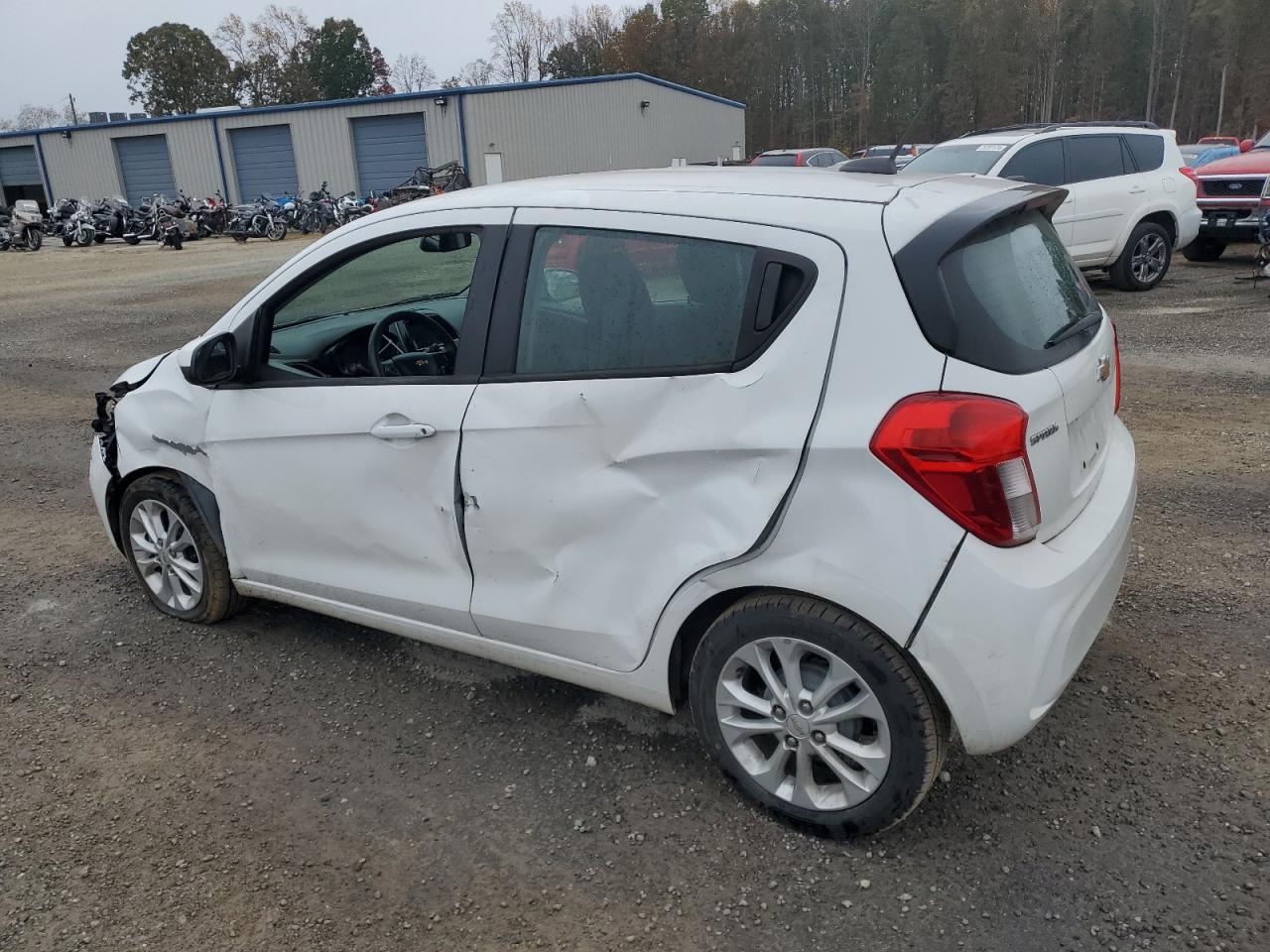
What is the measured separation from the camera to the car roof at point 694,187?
2553 millimetres

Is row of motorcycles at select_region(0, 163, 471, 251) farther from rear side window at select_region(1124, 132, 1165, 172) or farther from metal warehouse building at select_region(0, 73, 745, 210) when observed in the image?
rear side window at select_region(1124, 132, 1165, 172)

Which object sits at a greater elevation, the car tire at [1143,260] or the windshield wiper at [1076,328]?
the windshield wiper at [1076,328]

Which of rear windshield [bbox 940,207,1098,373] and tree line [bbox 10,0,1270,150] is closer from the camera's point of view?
rear windshield [bbox 940,207,1098,373]

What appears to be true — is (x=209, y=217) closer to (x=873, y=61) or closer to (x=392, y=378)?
(x=392, y=378)

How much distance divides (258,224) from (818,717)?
27708mm

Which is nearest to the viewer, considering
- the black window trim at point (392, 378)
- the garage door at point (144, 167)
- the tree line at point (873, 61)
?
the black window trim at point (392, 378)

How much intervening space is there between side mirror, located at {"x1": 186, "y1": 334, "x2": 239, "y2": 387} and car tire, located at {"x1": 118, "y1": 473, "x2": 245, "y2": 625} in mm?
596

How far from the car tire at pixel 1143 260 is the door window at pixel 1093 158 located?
0.77 m

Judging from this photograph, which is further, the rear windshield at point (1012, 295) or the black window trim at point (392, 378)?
the black window trim at point (392, 378)

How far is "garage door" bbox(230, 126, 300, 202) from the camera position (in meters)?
35.7

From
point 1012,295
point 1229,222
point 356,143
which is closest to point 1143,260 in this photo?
point 1229,222

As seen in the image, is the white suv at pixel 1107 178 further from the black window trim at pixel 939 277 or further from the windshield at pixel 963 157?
the black window trim at pixel 939 277

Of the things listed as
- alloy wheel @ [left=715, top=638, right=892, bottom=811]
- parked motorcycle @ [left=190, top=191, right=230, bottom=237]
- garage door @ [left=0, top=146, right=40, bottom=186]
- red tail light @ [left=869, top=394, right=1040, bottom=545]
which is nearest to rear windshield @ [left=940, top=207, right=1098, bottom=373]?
red tail light @ [left=869, top=394, right=1040, bottom=545]

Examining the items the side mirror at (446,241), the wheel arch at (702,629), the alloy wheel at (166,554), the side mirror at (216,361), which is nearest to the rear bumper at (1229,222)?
the side mirror at (446,241)
